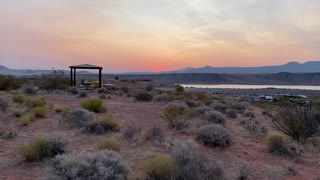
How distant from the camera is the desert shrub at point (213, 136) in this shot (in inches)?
463

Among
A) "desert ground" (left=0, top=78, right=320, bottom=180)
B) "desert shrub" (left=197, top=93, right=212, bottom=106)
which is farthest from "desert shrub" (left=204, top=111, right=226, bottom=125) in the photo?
"desert shrub" (left=197, top=93, right=212, bottom=106)

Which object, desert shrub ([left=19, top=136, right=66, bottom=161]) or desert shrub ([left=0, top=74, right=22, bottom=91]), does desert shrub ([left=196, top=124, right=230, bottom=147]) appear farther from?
desert shrub ([left=0, top=74, right=22, bottom=91])

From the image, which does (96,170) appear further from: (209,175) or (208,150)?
(208,150)

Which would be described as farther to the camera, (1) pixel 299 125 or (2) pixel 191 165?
(1) pixel 299 125

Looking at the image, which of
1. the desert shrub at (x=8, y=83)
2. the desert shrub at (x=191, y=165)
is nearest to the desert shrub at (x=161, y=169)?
the desert shrub at (x=191, y=165)

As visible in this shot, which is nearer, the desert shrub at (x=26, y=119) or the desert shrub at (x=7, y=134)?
the desert shrub at (x=7, y=134)

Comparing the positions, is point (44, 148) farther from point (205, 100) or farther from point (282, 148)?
point (205, 100)

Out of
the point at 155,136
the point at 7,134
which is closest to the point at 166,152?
the point at 155,136

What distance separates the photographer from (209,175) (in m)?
7.85

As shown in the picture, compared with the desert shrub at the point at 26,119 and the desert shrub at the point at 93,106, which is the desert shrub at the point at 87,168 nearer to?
the desert shrub at the point at 26,119

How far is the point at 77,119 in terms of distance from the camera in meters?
15.3

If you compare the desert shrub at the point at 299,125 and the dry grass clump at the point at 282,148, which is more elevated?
the desert shrub at the point at 299,125

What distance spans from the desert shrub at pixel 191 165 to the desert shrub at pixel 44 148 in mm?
3079

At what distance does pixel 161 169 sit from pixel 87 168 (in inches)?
59.1
